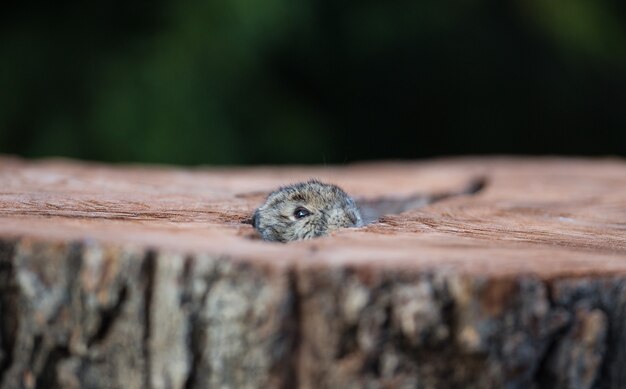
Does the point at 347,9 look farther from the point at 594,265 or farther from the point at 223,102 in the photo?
the point at 594,265

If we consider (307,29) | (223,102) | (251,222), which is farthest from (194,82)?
(251,222)

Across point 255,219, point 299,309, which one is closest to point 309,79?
point 255,219

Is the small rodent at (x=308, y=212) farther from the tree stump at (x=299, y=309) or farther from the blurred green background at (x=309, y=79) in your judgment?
the blurred green background at (x=309, y=79)

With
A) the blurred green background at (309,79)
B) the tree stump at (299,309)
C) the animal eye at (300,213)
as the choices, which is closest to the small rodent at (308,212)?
the animal eye at (300,213)

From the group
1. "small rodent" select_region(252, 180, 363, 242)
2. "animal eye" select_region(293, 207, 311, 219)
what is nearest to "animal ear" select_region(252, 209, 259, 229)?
"small rodent" select_region(252, 180, 363, 242)

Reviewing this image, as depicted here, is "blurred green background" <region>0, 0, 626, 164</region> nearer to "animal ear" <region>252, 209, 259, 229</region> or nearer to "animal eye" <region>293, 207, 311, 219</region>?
"animal eye" <region>293, 207, 311, 219</region>

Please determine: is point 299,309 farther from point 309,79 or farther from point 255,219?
point 309,79
